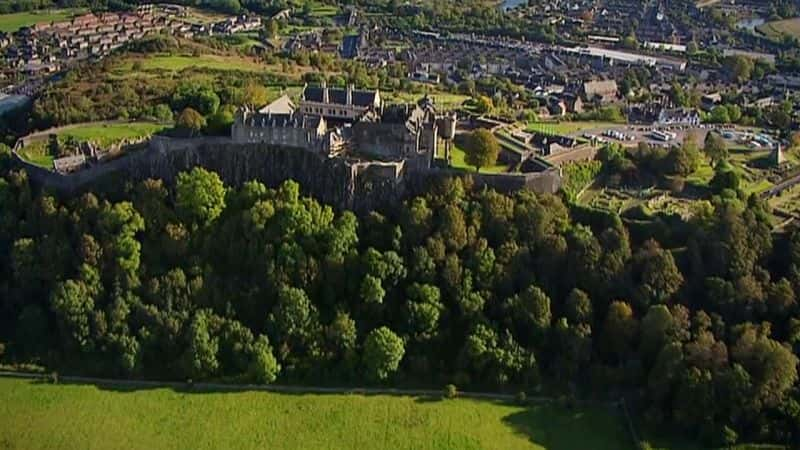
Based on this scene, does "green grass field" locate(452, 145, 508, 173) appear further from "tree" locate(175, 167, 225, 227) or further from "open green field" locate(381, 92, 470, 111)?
"tree" locate(175, 167, 225, 227)

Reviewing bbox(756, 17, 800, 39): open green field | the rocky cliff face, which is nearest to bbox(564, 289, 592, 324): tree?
the rocky cliff face

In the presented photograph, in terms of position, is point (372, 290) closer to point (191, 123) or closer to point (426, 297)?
point (426, 297)

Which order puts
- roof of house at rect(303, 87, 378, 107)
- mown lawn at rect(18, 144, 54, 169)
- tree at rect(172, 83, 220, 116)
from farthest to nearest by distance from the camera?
tree at rect(172, 83, 220, 116)
roof of house at rect(303, 87, 378, 107)
mown lawn at rect(18, 144, 54, 169)

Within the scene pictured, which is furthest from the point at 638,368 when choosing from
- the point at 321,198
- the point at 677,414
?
the point at 321,198

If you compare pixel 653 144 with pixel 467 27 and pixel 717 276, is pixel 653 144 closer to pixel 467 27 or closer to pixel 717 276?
pixel 717 276

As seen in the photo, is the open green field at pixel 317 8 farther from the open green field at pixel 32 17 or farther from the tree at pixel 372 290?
the tree at pixel 372 290

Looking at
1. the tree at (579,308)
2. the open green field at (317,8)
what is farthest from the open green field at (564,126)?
the open green field at (317,8)

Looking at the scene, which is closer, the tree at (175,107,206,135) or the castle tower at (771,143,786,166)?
the tree at (175,107,206,135)
